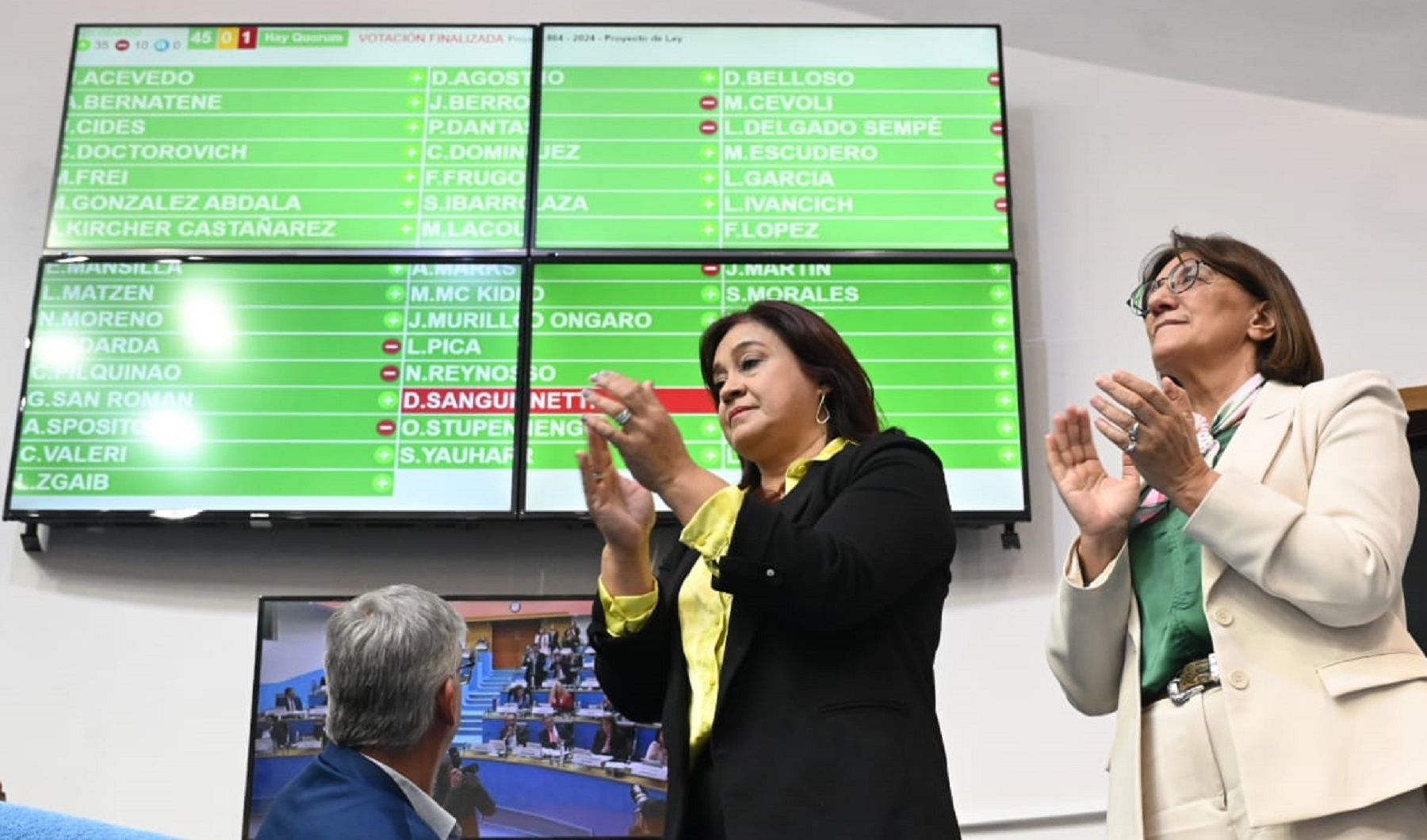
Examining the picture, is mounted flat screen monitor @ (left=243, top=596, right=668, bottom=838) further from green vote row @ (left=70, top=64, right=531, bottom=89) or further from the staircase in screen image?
green vote row @ (left=70, top=64, right=531, bottom=89)

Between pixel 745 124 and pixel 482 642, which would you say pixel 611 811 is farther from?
pixel 745 124

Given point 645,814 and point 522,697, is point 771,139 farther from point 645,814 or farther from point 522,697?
point 645,814

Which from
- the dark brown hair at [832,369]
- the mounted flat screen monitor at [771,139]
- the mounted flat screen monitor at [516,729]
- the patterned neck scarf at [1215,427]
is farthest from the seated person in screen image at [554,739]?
the patterned neck scarf at [1215,427]

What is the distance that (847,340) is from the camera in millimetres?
3254

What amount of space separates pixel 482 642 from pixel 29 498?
1054 mm

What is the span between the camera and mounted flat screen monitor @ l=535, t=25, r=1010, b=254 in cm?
333

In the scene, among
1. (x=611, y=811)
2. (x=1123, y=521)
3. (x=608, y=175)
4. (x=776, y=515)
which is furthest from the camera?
(x=608, y=175)

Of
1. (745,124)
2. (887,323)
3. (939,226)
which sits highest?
(745,124)

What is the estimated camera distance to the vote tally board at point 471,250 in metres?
3.15

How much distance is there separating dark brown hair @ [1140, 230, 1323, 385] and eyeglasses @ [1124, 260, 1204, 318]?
19mm

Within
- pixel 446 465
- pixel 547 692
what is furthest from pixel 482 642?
pixel 446 465

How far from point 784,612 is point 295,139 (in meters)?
2.38

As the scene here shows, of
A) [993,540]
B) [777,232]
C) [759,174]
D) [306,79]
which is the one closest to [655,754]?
[993,540]

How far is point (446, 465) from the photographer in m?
3.14
